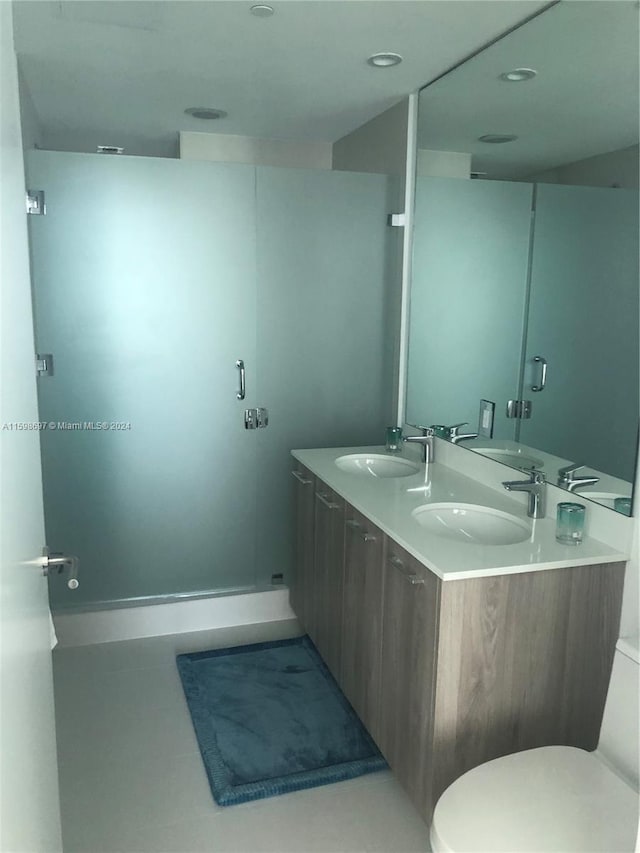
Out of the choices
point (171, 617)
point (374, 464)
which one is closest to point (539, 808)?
point (374, 464)

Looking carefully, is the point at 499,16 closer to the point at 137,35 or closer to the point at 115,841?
the point at 137,35

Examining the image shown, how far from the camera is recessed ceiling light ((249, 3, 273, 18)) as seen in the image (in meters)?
2.03

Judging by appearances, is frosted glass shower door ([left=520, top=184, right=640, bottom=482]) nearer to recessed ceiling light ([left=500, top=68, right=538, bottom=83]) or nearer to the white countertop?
the white countertop

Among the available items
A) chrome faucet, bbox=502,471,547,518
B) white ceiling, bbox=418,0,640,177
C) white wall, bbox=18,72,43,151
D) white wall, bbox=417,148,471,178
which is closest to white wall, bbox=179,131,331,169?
white wall, bbox=18,72,43,151

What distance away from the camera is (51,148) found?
3793 millimetres

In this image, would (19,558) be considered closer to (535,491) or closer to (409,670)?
(409,670)

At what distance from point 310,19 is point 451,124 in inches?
31.2

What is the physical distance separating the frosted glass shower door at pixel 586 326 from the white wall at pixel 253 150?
206 cm

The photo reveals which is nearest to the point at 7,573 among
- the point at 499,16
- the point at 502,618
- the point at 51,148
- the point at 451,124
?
the point at 502,618

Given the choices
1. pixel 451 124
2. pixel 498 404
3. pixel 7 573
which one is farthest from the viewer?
pixel 451 124

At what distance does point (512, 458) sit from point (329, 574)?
0.83 metres

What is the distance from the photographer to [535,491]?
2.13 m

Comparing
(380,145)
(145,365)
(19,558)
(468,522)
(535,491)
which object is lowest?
(468,522)

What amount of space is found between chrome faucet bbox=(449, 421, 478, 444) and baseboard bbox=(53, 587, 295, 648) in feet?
3.88
